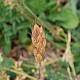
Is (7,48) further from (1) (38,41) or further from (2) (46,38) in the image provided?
(1) (38,41)

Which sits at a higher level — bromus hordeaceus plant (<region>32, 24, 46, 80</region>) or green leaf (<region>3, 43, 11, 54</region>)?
green leaf (<region>3, 43, 11, 54</region>)

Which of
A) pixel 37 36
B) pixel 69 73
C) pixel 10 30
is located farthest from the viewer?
pixel 10 30

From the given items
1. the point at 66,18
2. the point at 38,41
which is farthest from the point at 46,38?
the point at 38,41

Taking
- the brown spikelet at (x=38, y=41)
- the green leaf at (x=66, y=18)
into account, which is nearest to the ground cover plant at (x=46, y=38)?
the green leaf at (x=66, y=18)

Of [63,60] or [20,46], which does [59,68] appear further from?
[20,46]

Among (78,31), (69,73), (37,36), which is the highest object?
(78,31)

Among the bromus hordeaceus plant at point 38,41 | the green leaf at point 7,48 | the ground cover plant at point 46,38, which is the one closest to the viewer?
the bromus hordeaceus plant at point 38,41

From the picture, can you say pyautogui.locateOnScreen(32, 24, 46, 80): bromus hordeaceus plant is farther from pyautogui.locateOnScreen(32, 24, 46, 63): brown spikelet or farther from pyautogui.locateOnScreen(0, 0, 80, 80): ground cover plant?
pyautogui.locateOnScreen(0, 0, 80, 80): ground cover plant

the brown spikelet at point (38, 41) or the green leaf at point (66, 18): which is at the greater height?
the green leaf at point (66, 18)

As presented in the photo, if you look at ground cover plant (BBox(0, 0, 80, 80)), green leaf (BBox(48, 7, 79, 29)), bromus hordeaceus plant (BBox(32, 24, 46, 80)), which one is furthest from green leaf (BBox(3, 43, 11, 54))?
bromus hordeaceus plant (BBox(32, 24, 46, 80))

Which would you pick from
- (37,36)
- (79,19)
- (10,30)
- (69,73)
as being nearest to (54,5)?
(79,19)

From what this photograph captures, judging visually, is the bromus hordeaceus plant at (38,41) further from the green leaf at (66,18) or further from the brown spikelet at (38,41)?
the green leaf at (66,18)
